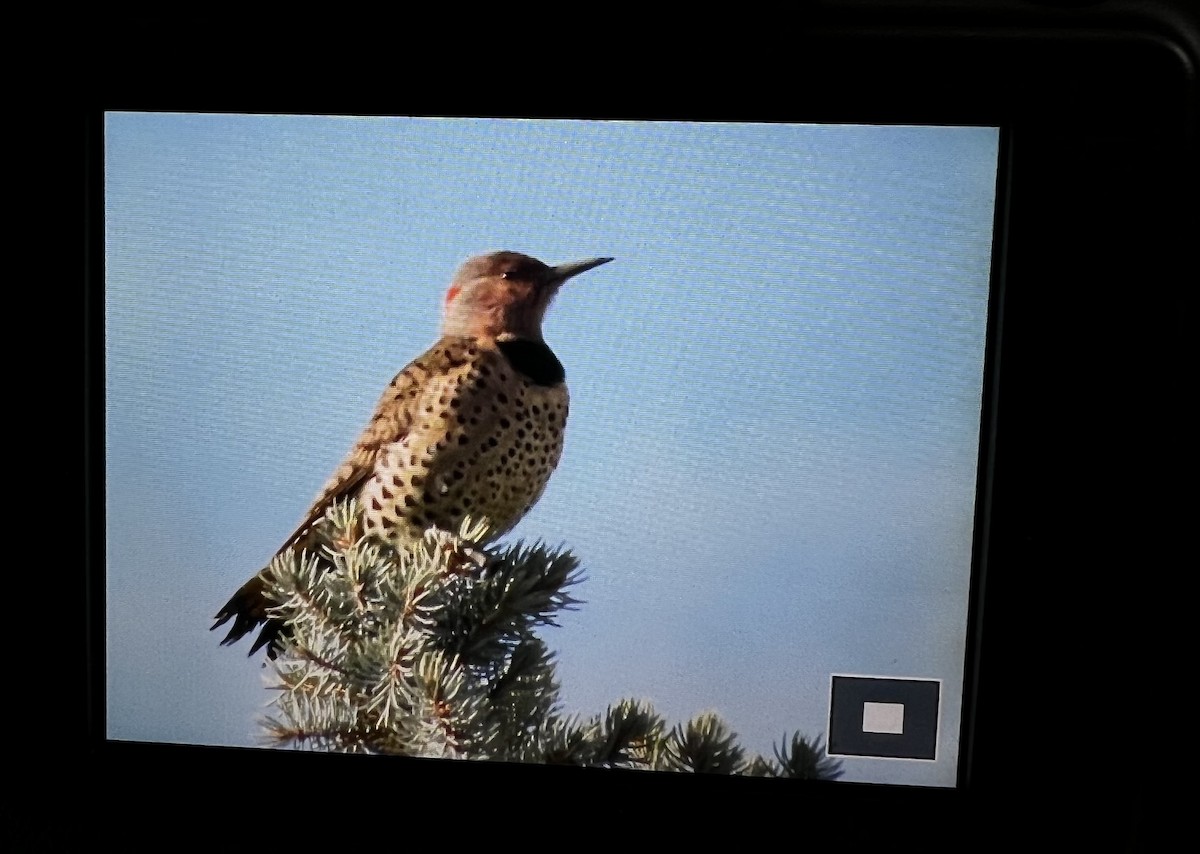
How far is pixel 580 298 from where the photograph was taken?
23.4 inches

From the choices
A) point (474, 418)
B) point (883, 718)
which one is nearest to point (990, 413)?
point (883, 718)

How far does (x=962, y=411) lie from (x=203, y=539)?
0.44 meters

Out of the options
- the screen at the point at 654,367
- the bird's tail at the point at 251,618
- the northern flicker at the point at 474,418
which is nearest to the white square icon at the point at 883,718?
the screen at the point at 654,367

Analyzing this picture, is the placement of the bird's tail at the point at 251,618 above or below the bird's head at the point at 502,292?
below

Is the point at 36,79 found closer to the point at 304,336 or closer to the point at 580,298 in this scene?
the point at 304,336

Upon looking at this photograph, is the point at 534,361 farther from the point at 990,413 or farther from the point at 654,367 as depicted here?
the point at 990,413

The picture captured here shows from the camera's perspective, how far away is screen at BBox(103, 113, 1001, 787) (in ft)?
1.92

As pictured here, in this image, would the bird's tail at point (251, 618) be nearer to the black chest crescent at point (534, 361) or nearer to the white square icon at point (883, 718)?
the black chest crescent at point (534, 361)

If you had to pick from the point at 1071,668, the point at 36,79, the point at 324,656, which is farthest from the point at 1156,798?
the point at 36,79

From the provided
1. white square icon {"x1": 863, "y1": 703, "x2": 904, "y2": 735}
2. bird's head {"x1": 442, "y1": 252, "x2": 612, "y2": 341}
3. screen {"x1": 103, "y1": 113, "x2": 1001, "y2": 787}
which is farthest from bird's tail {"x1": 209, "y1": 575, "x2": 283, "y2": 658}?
white square icon {"x1": 863, "y1": 703, "x2": 904, "y2": 735}

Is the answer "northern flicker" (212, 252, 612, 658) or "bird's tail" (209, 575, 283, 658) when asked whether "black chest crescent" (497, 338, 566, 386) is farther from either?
"bird's tail" (209, 575, 283, 658)

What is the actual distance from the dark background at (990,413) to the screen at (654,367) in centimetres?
1

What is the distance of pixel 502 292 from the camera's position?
593 millimetres

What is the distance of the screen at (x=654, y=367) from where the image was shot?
0.59 meters
